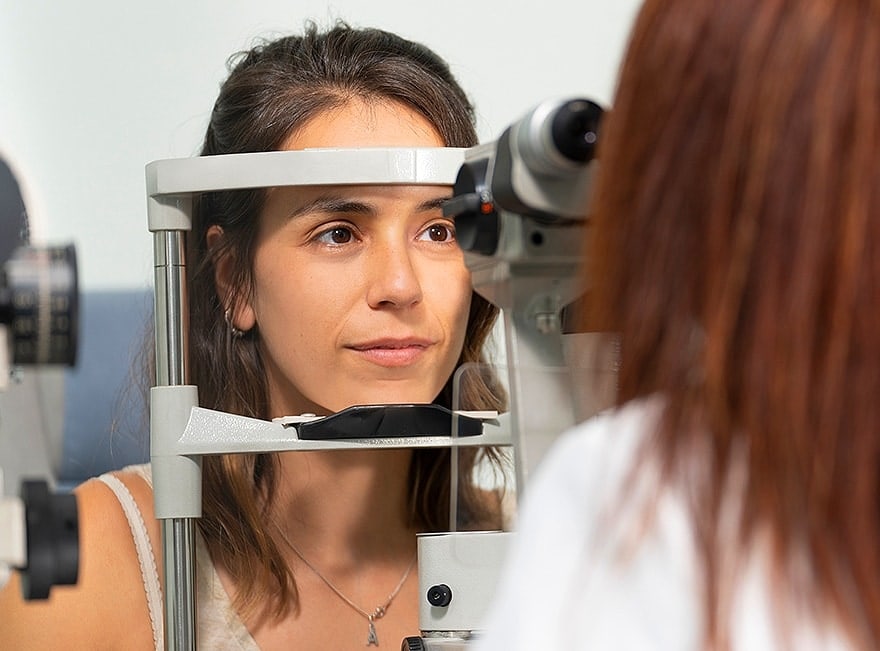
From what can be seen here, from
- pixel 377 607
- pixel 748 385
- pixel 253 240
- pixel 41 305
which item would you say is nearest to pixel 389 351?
pixel 253 240

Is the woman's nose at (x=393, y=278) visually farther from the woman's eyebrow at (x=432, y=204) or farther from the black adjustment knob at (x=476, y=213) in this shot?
the black adjustment knob at (x=476, y=213)

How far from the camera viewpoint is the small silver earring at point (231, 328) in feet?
4.17

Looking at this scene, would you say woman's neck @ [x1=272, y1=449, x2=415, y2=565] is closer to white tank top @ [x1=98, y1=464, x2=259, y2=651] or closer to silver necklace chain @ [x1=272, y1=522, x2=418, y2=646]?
silver necklace chain @ [x1=272, y1=522, x2=418, y2=646]

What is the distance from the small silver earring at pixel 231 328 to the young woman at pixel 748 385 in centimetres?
81

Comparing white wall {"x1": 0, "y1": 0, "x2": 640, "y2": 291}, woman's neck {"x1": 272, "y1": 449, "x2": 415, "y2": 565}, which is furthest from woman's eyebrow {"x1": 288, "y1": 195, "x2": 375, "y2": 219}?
white wall {"x1": 0, "y1": 0, "x2": 640, "y2": 291}

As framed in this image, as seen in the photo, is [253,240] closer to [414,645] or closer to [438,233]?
[438,233]

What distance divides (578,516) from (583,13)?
67.8 inches

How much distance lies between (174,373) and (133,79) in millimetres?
1067

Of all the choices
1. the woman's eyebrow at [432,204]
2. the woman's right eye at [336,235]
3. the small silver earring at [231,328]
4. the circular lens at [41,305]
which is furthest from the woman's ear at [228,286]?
the circular lens at [41,305]

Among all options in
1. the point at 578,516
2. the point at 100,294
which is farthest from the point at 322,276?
the point at 100,294

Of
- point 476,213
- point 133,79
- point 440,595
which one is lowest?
point 440,595

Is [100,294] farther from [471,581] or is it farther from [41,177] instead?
[471,581]

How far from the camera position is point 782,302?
484 millimetres

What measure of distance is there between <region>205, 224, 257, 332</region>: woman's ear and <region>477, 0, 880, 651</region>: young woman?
2.51 ft
